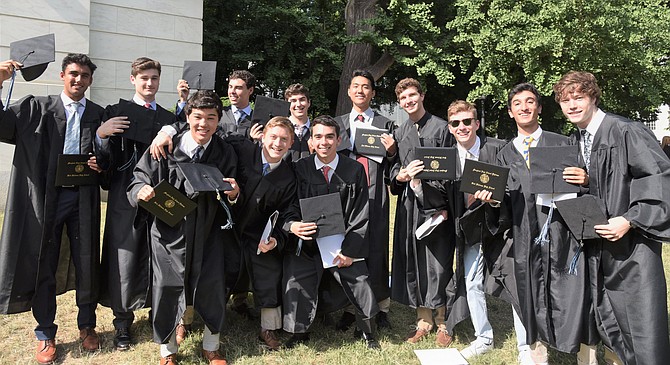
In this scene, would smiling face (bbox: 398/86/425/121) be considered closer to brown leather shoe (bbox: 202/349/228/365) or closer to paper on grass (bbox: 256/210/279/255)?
paper on grass (bbox: 256/210/279/255)

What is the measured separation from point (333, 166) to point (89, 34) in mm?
7525

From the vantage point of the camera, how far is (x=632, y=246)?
131 inches

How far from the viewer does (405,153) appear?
178 inches

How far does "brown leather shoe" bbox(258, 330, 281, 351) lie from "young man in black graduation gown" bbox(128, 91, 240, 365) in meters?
0.46

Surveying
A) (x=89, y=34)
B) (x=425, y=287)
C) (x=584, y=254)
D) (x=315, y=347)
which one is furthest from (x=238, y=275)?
(x=89, y=34)


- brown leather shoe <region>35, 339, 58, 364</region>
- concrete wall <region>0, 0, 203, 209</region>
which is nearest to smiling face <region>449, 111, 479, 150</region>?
brown leather shoe <region>35, 339, 58, 364</region>

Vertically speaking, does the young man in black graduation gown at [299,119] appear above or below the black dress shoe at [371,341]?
above

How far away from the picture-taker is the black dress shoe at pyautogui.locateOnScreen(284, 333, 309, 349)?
168 inches

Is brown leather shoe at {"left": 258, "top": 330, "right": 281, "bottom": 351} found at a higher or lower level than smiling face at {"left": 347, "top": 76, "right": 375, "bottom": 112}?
lower

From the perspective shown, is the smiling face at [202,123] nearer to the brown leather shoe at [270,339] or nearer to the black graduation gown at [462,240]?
the brown leather shoe at [270,339]

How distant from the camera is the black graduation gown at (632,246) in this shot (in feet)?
10.6

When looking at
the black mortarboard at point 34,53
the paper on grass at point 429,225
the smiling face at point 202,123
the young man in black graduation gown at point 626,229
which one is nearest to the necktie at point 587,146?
the young man in black graduation gown at point 626,229

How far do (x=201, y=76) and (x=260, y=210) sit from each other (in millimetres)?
1486

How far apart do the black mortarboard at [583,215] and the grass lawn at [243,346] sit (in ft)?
4.37
